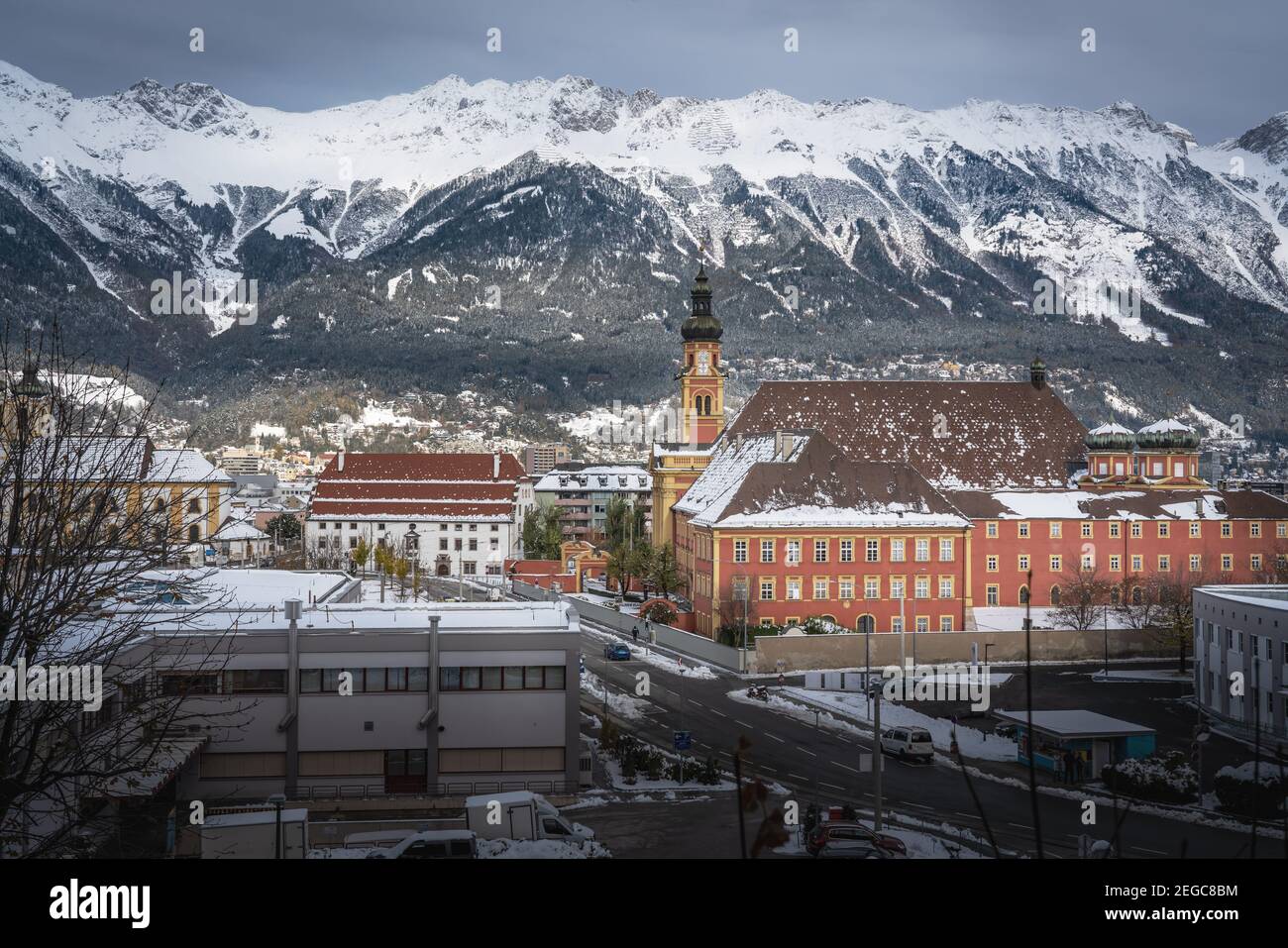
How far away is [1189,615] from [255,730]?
44078 mm

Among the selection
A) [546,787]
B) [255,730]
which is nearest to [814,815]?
[546,787]

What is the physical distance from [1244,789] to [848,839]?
43.9ft

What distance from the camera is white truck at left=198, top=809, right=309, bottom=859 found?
82.8 feet

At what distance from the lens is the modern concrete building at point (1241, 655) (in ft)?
135

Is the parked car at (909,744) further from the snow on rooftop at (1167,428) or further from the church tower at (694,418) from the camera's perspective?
the snow on rooftop at (1167,428)

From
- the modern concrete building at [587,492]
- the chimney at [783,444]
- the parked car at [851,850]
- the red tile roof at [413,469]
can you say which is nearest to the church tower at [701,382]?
the chimney at [783,444]

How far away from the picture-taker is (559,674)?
37.1 metres

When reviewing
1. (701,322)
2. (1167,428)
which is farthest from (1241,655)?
(701,322)

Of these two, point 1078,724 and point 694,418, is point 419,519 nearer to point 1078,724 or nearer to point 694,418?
point 694,418

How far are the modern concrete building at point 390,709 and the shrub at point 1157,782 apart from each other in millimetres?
14642

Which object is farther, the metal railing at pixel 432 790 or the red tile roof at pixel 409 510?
the red tile roof at pixel 409 510

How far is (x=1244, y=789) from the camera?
34.7 meters

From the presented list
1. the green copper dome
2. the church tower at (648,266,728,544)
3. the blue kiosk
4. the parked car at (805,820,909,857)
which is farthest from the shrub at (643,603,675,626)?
the parked car at (805,820,909,857)
